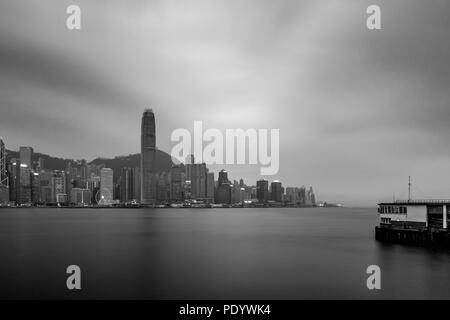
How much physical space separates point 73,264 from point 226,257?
81.7 ft

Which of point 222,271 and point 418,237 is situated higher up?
point 418,237

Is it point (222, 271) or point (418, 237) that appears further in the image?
point (418, 237)

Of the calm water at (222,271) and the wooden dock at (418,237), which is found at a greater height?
the wooden dock at (418,237)

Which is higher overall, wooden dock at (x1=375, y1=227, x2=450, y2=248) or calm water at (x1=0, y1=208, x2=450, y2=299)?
wooden dock at (x1=375, y1=227, x2=450, y2=248)

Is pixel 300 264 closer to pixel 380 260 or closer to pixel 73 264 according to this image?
pixel 380 260

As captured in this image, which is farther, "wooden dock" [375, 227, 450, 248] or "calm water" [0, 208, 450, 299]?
"wooden dock" [375, 227, 450, 248]

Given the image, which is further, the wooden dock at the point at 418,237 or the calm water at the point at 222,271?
the wooden dock at the point at 418,237
